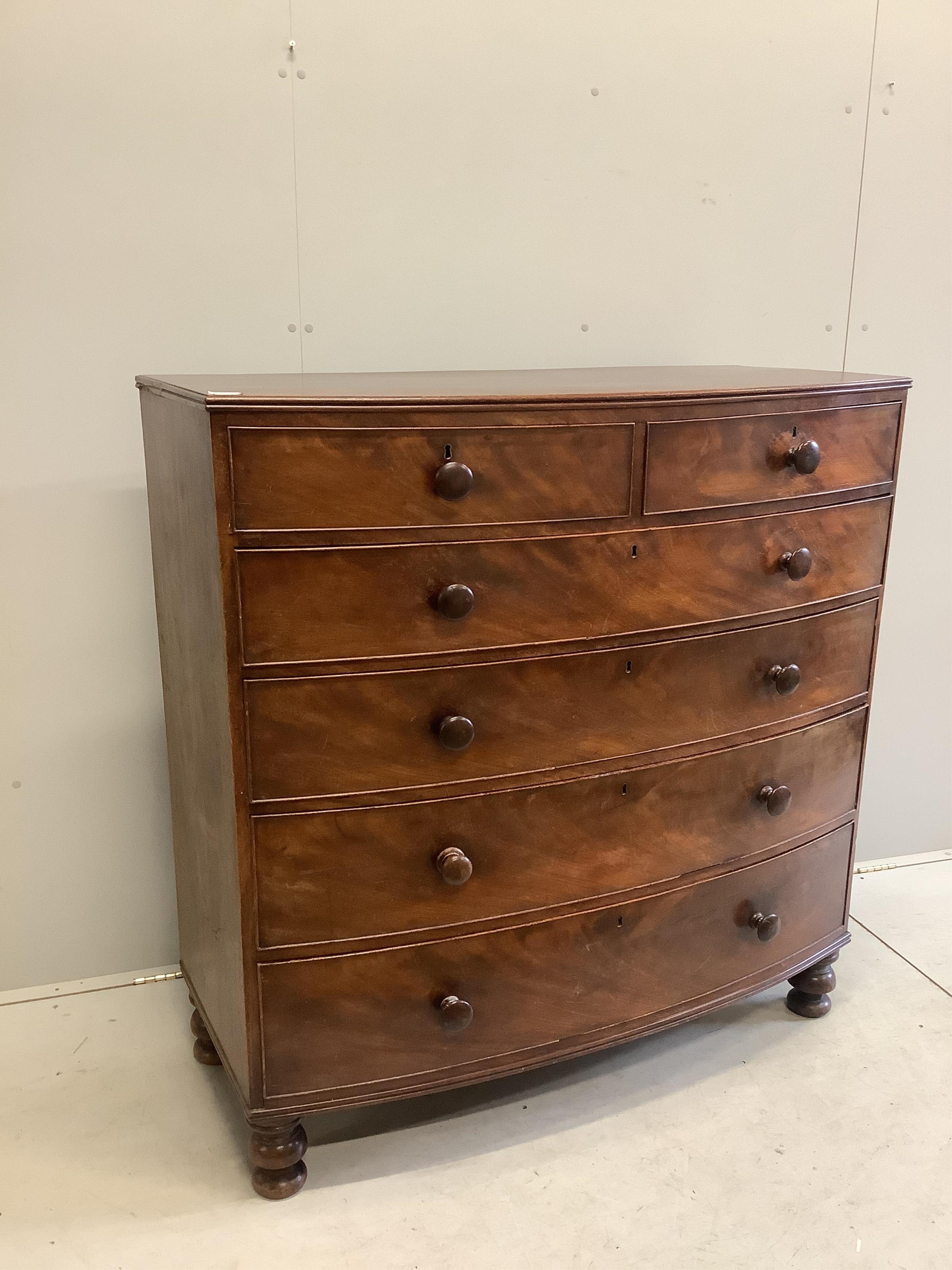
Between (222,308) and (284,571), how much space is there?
75 cm

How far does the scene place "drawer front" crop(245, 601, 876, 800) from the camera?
1422 millimetres

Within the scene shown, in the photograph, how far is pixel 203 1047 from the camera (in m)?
1.89

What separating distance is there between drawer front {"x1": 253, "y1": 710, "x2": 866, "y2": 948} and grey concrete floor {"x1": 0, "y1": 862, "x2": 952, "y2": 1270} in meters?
0.41

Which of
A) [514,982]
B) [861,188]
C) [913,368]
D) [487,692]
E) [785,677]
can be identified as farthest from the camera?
[913,368]

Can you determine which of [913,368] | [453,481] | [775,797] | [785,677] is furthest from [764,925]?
[913,368]

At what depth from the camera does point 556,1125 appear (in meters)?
1.77

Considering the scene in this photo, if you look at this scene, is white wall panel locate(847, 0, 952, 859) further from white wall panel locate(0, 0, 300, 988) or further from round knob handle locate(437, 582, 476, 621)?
round knob handle locate(437, 582, 476, 621)

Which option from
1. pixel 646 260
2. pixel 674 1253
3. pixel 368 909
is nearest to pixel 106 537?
pixel 368 909

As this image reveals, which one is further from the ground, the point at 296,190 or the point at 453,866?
the point at 296,190

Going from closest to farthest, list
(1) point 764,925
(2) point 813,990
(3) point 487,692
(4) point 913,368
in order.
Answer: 1. (3) point 487,692
2. (1) point 764,925
3. (2) point 813,990
4. (4) point 913,368

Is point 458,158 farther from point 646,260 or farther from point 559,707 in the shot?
point 559,707

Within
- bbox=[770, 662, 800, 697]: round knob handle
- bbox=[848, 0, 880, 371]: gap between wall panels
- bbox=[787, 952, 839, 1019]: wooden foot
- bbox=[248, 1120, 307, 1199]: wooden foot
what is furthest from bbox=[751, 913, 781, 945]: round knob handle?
bbox=[848, 0, 880, 371]: gap between wall panels

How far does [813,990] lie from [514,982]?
0.71 metres

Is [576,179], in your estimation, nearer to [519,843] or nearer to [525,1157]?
[519,843]
